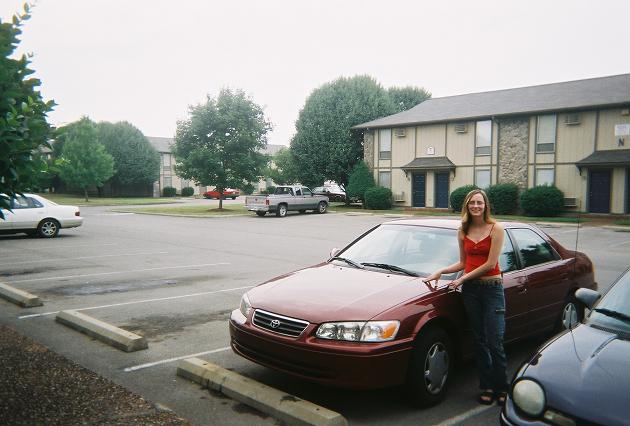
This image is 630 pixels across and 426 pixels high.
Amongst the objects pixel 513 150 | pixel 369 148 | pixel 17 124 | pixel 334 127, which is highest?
pixel 334 127

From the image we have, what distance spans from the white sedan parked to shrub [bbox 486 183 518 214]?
2343 centimetres

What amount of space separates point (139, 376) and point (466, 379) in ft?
10.7

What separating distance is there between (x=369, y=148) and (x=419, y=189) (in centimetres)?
544

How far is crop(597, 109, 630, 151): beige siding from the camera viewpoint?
1117 inches

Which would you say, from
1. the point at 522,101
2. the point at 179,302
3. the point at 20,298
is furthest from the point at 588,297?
the point at 522,101

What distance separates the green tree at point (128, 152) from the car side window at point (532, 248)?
5933cm

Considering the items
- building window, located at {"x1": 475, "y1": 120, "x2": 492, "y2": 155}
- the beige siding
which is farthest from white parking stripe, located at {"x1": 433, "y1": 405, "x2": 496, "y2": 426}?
building window, located at {"x1": 475, "y1": 120, "x2": 492, "y2": 155}

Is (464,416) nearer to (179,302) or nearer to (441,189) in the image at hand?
(179,302)

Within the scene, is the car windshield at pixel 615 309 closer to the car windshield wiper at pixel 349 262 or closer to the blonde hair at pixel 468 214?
the blonde hair at pixel 468 214

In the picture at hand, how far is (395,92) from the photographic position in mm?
53781

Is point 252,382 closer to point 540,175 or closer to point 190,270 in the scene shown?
point 190,270

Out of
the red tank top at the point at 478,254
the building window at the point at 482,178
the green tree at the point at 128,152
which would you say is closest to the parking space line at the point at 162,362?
the red tank top at the point at 478,254

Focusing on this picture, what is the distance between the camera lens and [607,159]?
28094 millimetres

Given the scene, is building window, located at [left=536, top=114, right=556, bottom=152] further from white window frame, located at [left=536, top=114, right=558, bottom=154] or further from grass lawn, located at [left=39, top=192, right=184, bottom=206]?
grass lawn, located at [left=39, top=192, right=184, bottom=206]
